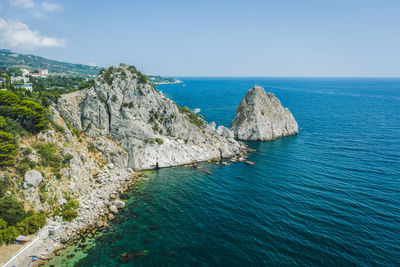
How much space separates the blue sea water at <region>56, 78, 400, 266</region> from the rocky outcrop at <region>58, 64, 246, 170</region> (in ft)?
23.8

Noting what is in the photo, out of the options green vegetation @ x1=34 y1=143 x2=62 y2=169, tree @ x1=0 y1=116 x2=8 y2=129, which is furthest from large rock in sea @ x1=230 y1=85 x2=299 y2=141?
tree @ x1=0 y1=116 x2=8 y2=129

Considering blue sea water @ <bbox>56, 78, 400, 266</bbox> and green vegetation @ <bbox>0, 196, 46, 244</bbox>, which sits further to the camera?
blue sea water @ <bbox>56, 78, 400, 266</bbox>

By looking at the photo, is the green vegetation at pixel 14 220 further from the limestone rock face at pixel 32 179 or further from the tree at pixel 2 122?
the tree at pixel 2 122

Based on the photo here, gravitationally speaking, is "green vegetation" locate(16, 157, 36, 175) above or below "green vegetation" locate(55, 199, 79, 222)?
above

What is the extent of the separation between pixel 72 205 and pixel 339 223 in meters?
50.9

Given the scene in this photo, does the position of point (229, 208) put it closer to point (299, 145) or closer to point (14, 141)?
point (14, 141)

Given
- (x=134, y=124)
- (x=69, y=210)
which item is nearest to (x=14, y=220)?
(x=69, y=210)

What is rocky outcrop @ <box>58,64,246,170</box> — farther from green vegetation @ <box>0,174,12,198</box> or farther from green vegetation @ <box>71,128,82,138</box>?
green vegetation @ <box>0,174,12,198</box>

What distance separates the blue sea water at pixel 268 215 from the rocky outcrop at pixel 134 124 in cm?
725

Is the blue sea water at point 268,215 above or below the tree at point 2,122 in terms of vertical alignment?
below

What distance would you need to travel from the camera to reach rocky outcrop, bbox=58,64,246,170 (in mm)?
61500

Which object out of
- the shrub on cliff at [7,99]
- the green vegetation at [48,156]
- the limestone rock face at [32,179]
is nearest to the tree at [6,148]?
the limestone rock face at [32,179]

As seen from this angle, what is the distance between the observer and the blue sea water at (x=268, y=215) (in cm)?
3244

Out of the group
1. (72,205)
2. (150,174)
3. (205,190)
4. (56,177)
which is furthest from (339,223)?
(56,177)
